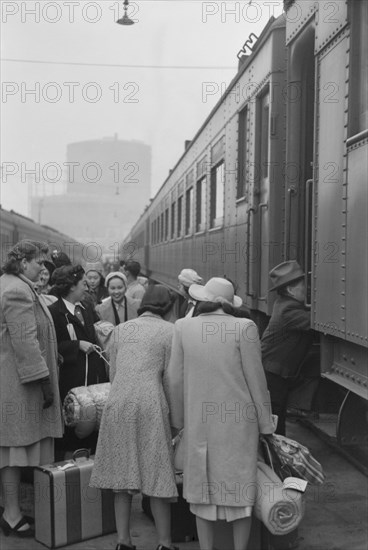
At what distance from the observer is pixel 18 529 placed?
15.2 feet

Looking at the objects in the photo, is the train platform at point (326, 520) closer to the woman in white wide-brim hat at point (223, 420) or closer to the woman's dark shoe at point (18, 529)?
the woman's dark shoe at point (18, 529)

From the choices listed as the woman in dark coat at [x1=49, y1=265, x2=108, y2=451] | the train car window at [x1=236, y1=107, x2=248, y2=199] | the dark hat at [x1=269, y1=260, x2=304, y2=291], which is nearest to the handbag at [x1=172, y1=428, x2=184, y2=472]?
the woman in dark coat at [x1=49, y1=265, x2=108, y2=451]

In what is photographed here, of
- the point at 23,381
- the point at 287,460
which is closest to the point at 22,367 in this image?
the point at 23,381

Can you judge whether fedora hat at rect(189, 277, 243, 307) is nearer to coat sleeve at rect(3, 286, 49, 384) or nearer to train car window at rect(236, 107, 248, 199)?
coat sleeve at rect(3, 286, 49, 384)

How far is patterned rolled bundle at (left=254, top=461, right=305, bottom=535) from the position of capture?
12.6 ft

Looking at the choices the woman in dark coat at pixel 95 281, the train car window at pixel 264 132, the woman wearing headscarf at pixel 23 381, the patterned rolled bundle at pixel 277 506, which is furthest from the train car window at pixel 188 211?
the patterned rolled bundle at pixel 277 506

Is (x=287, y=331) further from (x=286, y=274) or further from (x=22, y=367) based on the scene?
(x=22, y=367)

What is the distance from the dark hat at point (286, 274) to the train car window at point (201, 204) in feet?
15.7

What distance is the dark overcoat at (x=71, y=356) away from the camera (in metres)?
5.22

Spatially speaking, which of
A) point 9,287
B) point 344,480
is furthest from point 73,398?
point 344,480

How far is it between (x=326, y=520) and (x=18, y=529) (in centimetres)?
190

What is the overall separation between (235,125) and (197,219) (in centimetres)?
349

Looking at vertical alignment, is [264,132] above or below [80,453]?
above

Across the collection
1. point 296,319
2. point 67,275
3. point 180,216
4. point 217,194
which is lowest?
point 296,319
